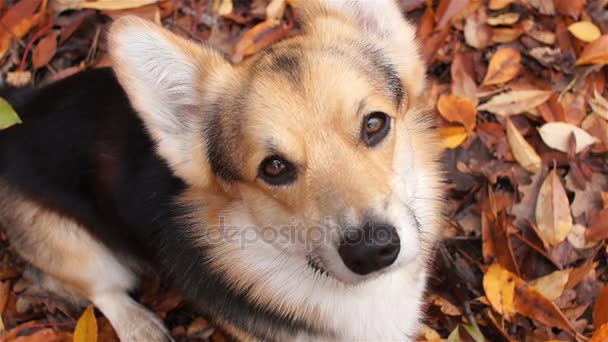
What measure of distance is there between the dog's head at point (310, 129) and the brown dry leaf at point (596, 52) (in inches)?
59.9

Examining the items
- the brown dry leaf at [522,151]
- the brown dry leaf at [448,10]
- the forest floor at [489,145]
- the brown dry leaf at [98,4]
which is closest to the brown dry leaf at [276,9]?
the forest floor at [489,145]

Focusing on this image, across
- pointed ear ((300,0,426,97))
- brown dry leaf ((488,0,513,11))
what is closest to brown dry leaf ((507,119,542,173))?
brown dry leaf ((488,0,513,11))

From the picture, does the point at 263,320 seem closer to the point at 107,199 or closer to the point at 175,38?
the point at 107,199

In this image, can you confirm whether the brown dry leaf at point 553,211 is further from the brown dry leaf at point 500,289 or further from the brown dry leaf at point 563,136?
the brown dry leaf at point 500,289

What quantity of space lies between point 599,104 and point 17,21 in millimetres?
3688

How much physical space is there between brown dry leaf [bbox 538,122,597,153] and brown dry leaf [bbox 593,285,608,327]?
33.8 inches

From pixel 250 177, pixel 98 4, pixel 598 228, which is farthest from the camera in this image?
pixel 98 4

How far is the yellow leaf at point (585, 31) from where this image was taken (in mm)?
3830

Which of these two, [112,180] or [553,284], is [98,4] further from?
[553,284]

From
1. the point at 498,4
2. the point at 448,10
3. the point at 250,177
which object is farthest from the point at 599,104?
the point at 250,177

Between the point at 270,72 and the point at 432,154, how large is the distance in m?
0.85

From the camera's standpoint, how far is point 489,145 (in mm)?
3729

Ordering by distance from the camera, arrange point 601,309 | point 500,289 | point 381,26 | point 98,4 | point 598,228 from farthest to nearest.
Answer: point 98,4
point 598,228
point 500,289
point 601,309
point 381,26

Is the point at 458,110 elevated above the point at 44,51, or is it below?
below
